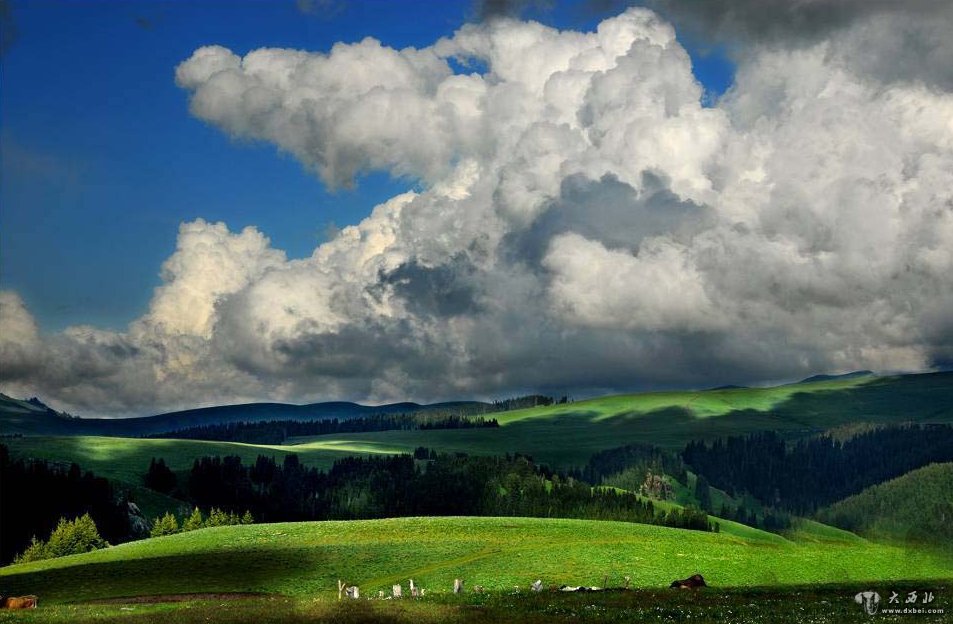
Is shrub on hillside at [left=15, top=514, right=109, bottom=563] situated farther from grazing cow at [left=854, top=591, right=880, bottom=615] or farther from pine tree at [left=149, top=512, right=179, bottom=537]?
grazing cow at [left=854, top=591, right=880, bottom=615]

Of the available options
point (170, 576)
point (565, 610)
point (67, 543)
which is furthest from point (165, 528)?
point (565, 610)

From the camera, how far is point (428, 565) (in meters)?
101

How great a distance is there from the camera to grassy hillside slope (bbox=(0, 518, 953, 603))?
89.9 meters

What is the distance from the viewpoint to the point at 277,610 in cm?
5081

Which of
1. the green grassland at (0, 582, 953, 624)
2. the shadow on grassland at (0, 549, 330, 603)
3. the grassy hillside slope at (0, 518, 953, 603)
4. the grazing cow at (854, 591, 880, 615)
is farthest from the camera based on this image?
the shadow on grassland at (0, 549, 330, 603)

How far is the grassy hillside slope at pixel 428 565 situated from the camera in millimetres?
89938

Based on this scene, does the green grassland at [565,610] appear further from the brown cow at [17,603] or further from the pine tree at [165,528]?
the pine tree at [165,528]

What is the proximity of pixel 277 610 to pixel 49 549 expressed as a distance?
421 ft

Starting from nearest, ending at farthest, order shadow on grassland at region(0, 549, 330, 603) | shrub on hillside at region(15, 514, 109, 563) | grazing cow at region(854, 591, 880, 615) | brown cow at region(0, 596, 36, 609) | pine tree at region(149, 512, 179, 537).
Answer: grazing cow at region(854, 591, 880, 615) < brown cow at region(0, 596, 36, 609) < shadow on grassland at region(0, 549, 330, 603) < shrub on hillside at region(15, 514, 109, 563) < pine tree at region(149, 512, 179, 537)

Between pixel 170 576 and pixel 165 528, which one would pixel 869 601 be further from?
pixel 165 528

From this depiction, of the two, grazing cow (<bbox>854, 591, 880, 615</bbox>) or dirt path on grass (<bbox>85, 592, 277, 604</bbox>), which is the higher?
grazing cow (<bbox>854, 591, 880, 615</bbox>)

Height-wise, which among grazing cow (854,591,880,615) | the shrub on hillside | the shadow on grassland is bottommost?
the shrub on hillside

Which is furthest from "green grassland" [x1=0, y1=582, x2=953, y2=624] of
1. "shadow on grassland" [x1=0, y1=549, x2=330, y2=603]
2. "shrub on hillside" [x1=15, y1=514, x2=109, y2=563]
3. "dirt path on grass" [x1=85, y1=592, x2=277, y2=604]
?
"shrub on hillside" [x1=15, y1=514, x2=109, y2=563]

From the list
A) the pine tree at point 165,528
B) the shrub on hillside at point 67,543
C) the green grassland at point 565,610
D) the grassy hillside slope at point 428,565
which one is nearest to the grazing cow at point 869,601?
the green grassland at point 565,610
